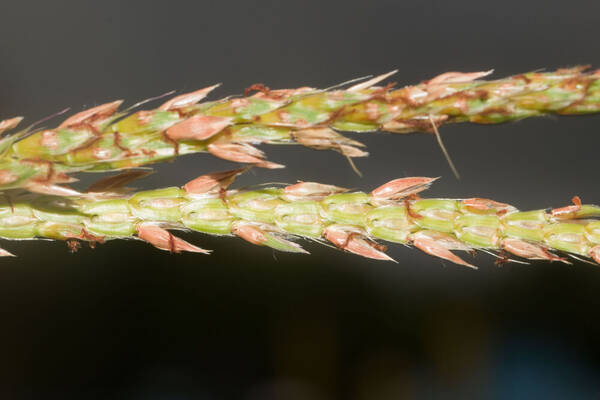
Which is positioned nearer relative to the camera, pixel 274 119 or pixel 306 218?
pixel 274 119

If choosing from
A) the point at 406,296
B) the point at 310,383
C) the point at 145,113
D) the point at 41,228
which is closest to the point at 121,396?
the point at 310,383

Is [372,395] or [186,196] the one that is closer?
[186,196]

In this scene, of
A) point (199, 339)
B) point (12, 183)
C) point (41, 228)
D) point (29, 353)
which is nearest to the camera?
point (12, 183)

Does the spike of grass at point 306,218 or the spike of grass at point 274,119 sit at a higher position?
the spike of grass at point 274,119

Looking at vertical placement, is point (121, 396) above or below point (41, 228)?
below

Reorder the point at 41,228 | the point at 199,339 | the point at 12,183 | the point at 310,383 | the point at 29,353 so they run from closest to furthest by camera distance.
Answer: the point at 12,183
the point at 41,228
the point at 29,353
the point at 199,339
the point at 310,383

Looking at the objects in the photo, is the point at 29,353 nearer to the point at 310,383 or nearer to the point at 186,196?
the point at 310,383

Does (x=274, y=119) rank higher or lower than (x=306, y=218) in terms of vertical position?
higher

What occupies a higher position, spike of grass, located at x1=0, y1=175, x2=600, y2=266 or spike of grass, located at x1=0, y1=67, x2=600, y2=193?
spike of grass, located at x1=0, y1=67, x2=600, y2=193

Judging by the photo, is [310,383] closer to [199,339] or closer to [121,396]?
[199,339]

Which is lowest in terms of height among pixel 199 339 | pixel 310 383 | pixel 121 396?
pixel 310 383
